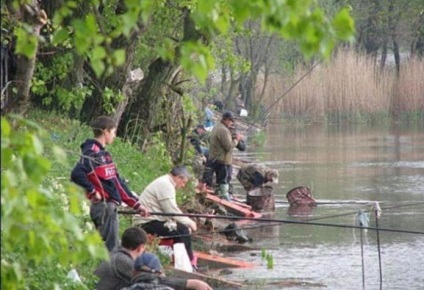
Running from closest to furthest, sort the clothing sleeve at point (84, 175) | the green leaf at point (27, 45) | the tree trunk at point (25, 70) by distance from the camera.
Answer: the green leaf at point (27, 45) < the tree trunk at point (25, 70) < the clothing sleeve at point (84, 175)

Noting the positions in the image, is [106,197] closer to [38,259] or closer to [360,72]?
[38,259]

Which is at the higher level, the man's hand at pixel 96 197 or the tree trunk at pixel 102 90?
the tree trunk at pixel 102 90

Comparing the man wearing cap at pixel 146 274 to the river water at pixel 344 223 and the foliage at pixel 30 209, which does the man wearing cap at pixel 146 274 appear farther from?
the river water at pixel 344 223

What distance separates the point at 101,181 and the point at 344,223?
8.83 meters

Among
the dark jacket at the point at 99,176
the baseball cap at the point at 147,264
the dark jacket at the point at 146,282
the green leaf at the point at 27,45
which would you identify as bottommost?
the dark jacket at the point at 146,282

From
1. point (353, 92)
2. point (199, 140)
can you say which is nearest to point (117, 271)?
point (199, 140)

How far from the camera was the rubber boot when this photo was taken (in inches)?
888

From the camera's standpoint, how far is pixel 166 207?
1455 cm

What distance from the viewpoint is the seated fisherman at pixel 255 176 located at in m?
23.7

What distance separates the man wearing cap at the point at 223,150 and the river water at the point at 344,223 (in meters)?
1.08

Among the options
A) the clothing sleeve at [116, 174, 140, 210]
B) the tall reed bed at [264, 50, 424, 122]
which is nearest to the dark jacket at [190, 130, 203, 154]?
the clothing sleeve at [116, 174, 140, 210]

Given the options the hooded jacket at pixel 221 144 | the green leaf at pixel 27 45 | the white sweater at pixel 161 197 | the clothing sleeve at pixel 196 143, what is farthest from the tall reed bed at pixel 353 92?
the green leaf at pixel 27 45

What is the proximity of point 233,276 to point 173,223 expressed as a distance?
1.42 m

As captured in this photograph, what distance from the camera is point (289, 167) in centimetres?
3328
